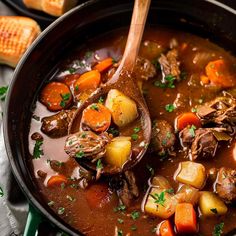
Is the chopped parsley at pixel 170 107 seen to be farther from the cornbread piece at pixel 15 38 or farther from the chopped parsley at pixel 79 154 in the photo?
the cornbread piece at pixel 15 38

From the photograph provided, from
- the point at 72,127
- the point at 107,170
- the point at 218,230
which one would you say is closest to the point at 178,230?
the point at 218,230

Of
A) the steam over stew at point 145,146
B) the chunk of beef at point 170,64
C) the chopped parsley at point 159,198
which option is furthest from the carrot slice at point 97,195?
the chunk of beef at point 170,64

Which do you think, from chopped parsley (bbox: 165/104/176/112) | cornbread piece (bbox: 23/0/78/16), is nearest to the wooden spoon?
chopped parsley (bbox: 165/104/176/112)

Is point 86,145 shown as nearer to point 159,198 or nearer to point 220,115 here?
point 159,198

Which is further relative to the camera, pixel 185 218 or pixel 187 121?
pixel 187 121

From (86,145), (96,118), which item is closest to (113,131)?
(96,118)

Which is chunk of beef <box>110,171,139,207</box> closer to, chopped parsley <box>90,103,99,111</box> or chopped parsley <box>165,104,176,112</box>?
chopped parsley <box>90,103,99,111</box>
